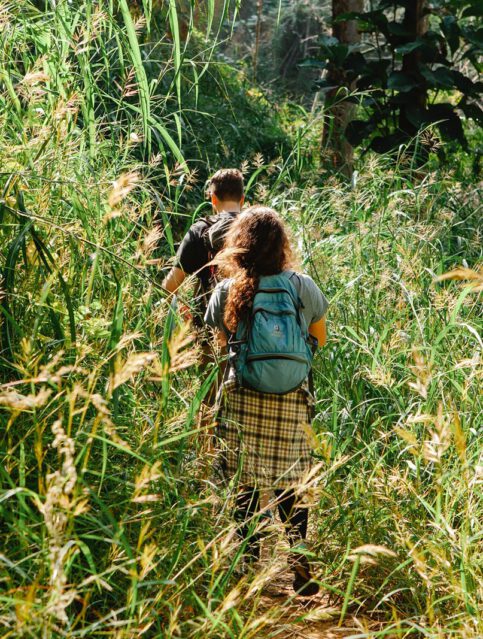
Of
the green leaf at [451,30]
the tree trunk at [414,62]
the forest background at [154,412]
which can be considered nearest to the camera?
the forest background at [154,412]

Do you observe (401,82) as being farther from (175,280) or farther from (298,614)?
(298,614)

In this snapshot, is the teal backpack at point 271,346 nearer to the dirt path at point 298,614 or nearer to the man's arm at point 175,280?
the dirt path at point 298,614

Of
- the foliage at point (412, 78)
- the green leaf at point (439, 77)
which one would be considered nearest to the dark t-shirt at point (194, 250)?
the foliage at point (412, 78)

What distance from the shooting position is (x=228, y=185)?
4.46 m

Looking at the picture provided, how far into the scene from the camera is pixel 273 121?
12.6 meters

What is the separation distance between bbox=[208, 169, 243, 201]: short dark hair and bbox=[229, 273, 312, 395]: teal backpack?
1.10m

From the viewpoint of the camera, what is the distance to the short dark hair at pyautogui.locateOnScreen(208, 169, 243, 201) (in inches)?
176

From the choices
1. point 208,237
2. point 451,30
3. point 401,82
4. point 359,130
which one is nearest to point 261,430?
point 208,237

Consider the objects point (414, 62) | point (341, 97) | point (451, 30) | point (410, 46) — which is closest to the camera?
point (410, 46)

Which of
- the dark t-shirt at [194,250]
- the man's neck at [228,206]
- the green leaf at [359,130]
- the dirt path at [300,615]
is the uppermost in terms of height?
the man's neck at [228,206]

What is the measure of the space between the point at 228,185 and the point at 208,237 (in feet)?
1.10

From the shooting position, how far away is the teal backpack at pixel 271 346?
338cm

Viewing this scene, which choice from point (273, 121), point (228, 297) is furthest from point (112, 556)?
point (273, 121)

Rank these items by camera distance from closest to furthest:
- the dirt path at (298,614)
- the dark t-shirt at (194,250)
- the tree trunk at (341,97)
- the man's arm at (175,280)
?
the dirt path at (298,614)
the man's arm at (175,280)
the dark t-shirt at (194,250)
the tree trunk at (341,97)
